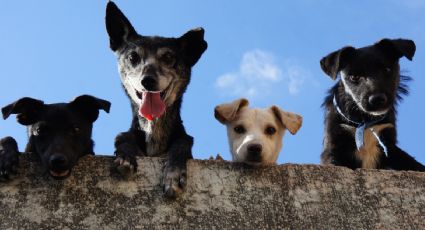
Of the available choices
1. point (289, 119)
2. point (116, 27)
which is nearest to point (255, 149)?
point (289, 119)

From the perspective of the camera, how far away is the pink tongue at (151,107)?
5.58 metres

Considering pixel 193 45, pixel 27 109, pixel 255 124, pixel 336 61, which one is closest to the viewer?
pixel 27 109

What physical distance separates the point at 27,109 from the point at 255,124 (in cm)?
206

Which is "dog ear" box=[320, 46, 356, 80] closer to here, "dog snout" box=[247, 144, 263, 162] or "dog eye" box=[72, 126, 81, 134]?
"dog snout" box=[247, 144, 263, 162]

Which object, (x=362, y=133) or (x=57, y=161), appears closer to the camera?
(x=57, y=161)

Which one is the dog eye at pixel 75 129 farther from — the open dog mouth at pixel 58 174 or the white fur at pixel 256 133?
the white fur at pixel 256 133

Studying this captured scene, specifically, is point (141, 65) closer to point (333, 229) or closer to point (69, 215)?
point (69, 215)

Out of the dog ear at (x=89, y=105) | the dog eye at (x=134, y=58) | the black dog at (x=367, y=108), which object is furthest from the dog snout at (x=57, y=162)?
the black dog at (x=367, y=108)

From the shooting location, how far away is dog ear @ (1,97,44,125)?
15.8 feet

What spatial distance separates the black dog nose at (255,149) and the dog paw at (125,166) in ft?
3.20

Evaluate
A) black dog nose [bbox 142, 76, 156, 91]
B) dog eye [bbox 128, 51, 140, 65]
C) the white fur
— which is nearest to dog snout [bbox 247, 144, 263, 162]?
the white fur

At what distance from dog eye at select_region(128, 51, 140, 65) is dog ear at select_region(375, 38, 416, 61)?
2.55m

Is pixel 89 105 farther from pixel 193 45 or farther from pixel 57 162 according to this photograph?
pixel 193 45

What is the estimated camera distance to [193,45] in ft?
21.0
